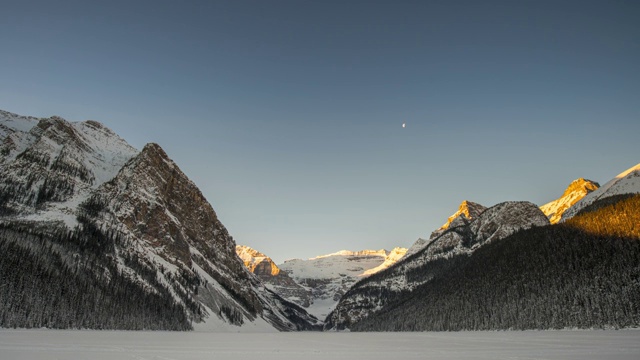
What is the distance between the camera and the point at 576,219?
141m

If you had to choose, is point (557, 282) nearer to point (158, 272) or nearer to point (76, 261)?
point (76, 261)

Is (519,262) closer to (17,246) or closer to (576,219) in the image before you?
(576,219)

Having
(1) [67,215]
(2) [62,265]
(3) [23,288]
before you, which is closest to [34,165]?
(1) [67,215]

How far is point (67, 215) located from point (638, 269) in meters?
191

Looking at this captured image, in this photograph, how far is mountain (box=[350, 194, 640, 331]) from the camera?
3821 inches

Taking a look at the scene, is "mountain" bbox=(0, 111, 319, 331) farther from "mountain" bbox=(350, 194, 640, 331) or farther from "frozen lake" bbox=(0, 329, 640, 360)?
"mountain" bbox=(350, 194, 640, 331)

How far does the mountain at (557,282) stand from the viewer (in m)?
97.1

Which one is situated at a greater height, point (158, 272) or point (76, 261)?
point (76, 261)

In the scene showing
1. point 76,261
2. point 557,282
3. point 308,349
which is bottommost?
point 308,349

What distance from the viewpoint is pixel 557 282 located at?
378 ft

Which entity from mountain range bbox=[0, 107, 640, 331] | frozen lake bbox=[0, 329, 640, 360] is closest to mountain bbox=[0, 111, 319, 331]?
mountain range bbox=[0, 107, 640, 331]

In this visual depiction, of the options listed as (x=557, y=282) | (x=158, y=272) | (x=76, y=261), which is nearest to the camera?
(x=557, y=282)

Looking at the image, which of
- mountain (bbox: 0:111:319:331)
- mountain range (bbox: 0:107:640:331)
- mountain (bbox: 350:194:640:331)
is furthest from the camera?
mountain (bbox: 0:111:319:331)

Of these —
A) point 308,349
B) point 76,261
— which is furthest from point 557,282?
point 76,261
